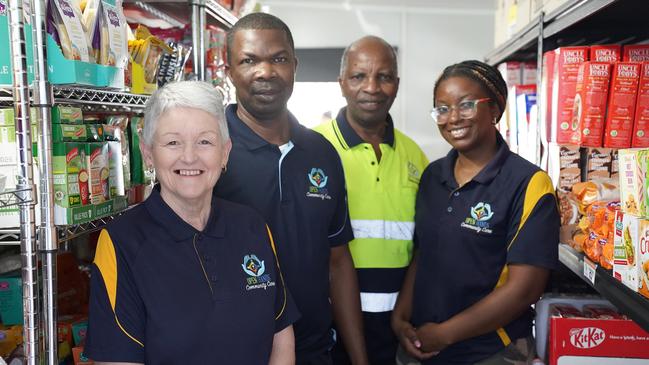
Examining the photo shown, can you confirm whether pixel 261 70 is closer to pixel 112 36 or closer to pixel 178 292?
pixel 112 36

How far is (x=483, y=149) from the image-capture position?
88.4 inches

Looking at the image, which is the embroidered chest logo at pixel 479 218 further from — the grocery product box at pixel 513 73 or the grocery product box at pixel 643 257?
the grocery product box at pixel 513 73

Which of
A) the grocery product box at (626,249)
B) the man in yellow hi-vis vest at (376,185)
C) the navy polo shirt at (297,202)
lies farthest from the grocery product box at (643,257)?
the man in yellow hi-vis vest at (376,185)

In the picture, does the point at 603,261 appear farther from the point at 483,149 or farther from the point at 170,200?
the point at 170,200

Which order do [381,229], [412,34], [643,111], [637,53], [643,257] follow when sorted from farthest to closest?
1. [412,34]
2. [381,229]
3. [637,53]
4. [643,111]
5. [643,257]

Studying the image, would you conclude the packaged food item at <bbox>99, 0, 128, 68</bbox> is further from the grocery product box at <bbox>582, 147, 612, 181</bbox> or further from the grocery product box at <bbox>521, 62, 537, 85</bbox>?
the grocery product box at <bbox>521, 62, 537, 85</bbox>

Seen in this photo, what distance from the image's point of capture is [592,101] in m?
2.05

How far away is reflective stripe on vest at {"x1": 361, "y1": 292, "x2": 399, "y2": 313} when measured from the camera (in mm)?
2500

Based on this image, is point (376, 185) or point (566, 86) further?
point (376, 185)

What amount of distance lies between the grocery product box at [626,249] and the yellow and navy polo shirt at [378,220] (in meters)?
0.96

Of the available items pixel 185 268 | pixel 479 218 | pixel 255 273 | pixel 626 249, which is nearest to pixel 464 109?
pixel 479 218

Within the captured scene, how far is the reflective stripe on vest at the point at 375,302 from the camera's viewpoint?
98.4 inches

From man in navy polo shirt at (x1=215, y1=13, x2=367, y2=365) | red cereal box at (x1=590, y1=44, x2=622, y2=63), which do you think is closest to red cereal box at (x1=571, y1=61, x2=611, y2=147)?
red cereal box at (x1=590, y1=44, x2=622, y2=63)

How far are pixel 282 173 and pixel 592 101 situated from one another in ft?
3.57
